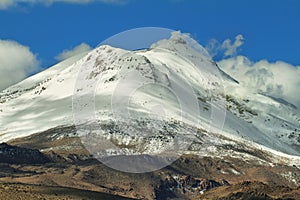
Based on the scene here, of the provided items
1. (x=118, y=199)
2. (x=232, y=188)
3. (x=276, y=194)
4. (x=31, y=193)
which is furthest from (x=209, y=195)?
(x=31, y=193)

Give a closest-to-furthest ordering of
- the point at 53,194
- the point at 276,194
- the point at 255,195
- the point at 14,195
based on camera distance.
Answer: the point at 14,195 < the point at 53,194 < the point at 255,195 < the point at 276,194

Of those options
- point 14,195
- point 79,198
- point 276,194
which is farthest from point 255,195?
point 14,195

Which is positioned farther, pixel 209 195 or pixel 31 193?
pixel 209 195

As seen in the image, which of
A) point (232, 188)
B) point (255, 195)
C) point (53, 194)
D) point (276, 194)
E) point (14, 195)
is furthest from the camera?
point (232, 188)

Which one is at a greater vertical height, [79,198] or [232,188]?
[232,188]

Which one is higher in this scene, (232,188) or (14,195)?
(232,188)

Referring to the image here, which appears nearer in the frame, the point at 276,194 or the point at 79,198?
the point at 79,198

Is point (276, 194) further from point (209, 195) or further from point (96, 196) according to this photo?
point (96, 196)

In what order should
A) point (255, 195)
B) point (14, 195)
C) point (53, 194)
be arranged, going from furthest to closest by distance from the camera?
point (255, 195) < point (53, 194) < point (14, 195)

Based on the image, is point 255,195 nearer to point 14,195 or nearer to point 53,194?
point 53,194
